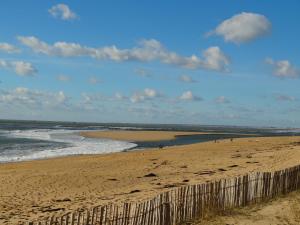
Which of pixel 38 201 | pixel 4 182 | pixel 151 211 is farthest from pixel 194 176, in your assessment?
pixel 151 211

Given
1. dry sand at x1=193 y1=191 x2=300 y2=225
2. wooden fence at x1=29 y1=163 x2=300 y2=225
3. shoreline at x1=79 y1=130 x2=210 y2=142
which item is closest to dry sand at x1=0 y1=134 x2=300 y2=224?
wooden fence at x1=29 y1=163 x2=300 y2=225

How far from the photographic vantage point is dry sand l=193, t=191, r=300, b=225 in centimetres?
1103

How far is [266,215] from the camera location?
11789 millimetres

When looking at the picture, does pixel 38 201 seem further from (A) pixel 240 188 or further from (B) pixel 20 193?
(A) pixel 240 188

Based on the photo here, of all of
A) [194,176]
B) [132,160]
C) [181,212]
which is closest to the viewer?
[181,212]

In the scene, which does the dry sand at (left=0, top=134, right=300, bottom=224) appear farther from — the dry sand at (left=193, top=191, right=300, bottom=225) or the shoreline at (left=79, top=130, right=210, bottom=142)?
the shoreline at (left=79, top=130, right=210, bottom=142)

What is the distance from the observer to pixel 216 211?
1135 cm

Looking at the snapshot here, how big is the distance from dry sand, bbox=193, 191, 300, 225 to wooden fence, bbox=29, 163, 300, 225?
0.23m

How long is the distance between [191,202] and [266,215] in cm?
240

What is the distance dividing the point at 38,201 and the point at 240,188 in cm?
755

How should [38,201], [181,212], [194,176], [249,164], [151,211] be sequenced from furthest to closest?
1. [249,164]
2. [194,176]
3. [38,201]
4. [181,212]
5. [151,211]

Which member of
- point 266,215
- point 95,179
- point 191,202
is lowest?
point 95,179

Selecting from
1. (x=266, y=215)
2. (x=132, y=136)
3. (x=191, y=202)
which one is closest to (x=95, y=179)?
(x=266, y=215)

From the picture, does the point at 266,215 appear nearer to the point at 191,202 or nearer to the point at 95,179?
the point at 191,202
